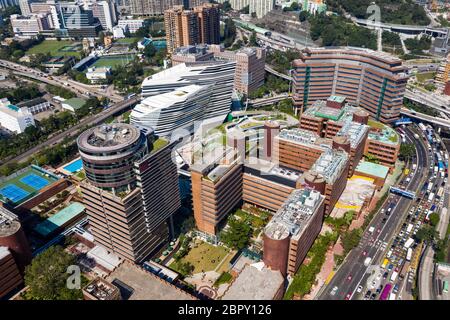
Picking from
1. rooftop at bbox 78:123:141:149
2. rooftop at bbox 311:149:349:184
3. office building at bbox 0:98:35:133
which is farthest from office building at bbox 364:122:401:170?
office building at bbox 0:98:35:133

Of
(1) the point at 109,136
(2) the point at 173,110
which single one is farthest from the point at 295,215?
(2) the point at 173,110

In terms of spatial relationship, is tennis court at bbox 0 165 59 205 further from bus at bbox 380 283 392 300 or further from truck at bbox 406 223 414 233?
truck at bbox 406 223 414 233

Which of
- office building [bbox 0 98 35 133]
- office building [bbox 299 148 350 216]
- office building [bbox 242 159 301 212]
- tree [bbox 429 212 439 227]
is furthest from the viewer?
office building [bbox 0 98 35 133]

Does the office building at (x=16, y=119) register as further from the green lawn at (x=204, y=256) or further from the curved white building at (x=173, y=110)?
the green lawn at (x=204, y=256)

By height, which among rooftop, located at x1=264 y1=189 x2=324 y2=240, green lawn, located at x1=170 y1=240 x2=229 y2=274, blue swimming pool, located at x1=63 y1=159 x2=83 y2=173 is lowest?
green lawn, located at x1=170 y1=240 x2=229 y2=274

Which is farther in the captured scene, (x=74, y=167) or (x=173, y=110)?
(x=74, y=167)

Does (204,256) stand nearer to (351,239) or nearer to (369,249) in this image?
(351,239)

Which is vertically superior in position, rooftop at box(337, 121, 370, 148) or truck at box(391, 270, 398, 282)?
rooftop at box(337, 121, 370, 148)
